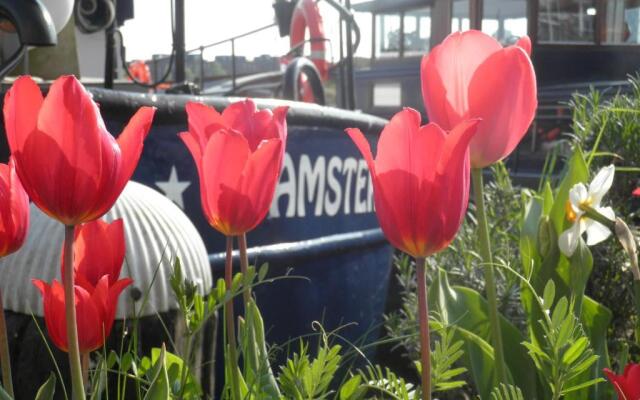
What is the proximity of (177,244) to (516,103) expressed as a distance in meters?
0.83

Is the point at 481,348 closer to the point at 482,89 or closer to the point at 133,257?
the point at 482,89

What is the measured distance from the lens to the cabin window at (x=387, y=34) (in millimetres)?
9703

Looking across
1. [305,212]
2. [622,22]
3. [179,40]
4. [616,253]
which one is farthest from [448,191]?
[622,22]

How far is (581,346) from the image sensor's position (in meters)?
0.63

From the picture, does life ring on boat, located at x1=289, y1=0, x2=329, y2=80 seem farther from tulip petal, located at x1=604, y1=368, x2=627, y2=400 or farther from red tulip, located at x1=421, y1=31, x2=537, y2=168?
tulip petal, located at x1=604, y1=368, x2=627, y2=400

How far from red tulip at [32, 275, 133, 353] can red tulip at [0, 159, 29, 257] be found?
0.04 meters

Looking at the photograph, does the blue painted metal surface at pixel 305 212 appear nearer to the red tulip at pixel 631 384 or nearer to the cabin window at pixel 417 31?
the red tulip at pixel 631 384

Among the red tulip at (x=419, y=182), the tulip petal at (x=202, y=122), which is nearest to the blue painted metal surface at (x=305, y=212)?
the tulip petal at (x=202, y=122)

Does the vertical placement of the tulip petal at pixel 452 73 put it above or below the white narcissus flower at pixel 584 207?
above

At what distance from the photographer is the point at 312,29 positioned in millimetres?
6383

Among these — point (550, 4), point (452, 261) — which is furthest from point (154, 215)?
point (550, 4)

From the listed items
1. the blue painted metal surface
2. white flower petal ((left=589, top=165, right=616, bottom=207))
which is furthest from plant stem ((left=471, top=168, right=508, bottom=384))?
the blue painted metal surface

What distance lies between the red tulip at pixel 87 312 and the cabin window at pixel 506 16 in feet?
24.3

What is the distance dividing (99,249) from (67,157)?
0.52 feet
